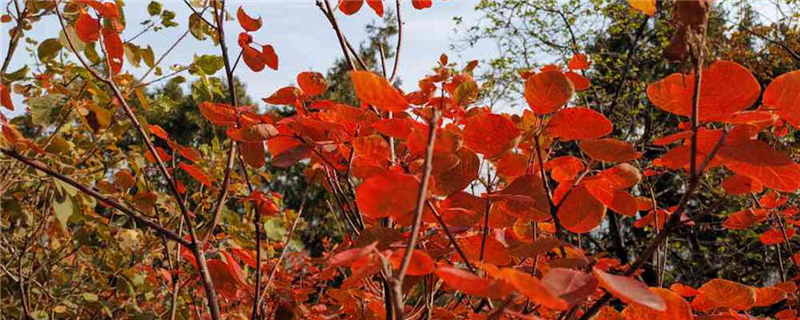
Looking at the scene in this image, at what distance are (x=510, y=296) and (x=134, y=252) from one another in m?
2.78

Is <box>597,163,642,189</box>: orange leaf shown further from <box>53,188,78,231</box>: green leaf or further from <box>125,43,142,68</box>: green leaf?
<box>53,188,78,231</box>: green leaf

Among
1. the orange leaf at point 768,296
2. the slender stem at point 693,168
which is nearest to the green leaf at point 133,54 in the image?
the slender stem at point 693,168

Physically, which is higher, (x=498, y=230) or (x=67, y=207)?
(x=67, y=207)

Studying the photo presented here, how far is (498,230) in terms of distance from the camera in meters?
0.86

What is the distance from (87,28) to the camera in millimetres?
1092

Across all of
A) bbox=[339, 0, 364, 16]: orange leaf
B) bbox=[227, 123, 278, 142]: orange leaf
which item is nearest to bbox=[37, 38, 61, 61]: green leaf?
bbox=[339, 0, 364, 16]: orange leaf

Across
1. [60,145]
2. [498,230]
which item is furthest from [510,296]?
[60,145]

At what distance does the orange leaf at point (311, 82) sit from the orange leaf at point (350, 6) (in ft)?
0.69

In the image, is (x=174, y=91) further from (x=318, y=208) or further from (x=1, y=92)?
(x=1, y=92)

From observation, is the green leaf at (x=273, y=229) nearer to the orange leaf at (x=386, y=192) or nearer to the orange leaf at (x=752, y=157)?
the orange leaf at (x=386, y=192)

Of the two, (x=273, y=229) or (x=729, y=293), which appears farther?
(x=273, y=229)

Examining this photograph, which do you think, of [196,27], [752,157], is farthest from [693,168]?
[196,27]

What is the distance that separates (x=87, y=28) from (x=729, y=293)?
1.10 metres

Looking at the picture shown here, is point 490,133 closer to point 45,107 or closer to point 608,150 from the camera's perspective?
point 608,150
